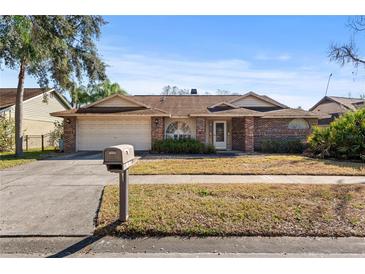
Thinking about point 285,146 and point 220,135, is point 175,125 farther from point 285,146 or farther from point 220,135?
point 285,146

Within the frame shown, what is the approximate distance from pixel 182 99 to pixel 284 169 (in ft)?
43.8

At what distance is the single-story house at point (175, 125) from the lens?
17.0m

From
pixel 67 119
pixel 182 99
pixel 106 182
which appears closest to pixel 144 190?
pixel 106 182

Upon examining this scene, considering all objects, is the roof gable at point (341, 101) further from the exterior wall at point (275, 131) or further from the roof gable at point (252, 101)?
the exterior wall at point (275, 131)

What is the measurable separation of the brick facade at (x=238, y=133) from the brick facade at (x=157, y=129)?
4.93m

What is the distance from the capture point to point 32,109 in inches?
950

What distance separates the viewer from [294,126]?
696 inches

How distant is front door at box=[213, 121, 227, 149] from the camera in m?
18.5

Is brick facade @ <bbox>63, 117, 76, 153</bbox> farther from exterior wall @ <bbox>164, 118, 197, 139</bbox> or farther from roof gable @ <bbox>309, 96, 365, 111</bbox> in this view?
roof gable @ <bbox>309, 96, 365, 111</bbox>

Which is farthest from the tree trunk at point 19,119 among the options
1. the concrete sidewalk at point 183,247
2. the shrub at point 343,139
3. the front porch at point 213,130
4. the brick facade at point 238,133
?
the shrub at point 343,139

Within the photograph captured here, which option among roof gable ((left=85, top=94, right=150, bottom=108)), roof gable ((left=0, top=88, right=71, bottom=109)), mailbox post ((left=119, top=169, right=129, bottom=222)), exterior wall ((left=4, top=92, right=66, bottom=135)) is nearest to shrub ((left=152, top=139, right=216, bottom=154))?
roof gable ((left=85, top=94, right=150, bottom=108))

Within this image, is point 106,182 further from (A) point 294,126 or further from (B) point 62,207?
(A) point 294,126

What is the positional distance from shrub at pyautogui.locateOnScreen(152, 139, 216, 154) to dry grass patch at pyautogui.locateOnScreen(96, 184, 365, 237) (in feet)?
30.0

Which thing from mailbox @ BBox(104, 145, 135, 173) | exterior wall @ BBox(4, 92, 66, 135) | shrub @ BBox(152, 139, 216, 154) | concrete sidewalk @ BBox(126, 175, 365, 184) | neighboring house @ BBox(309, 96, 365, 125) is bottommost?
concrete sidewalk @ BBox(126, 175, 365, 184)
